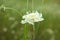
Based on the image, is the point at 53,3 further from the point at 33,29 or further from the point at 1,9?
the point at 1,9

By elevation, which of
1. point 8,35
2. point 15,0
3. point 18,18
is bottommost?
point 8,35

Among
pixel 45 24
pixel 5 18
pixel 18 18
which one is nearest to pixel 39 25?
pixel 45 24

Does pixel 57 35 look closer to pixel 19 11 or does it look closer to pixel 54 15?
pixel 54 15

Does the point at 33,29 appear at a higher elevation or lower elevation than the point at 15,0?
lower

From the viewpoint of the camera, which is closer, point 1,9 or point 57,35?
point 57,35

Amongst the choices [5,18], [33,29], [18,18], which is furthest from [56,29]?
[5,18]

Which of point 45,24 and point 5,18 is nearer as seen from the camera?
point 45,24
